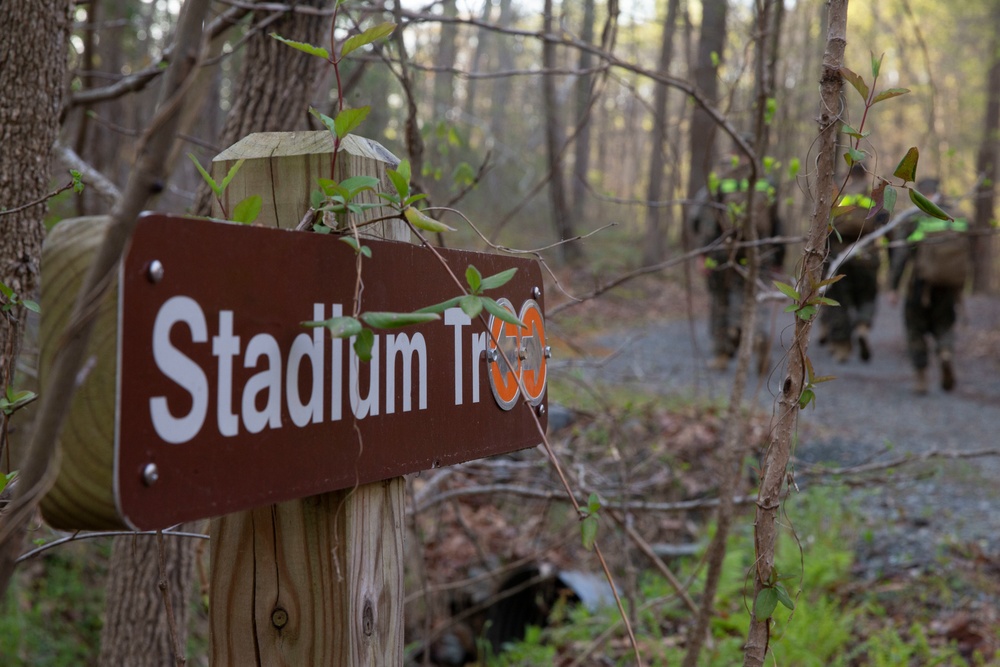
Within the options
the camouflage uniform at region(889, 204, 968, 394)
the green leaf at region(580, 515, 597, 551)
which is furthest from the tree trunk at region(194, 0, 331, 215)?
the camouflage uniform at region(889, 204, 968, 394)

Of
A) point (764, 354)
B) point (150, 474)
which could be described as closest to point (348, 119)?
point (150, 474)

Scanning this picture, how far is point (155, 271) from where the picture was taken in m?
0.90

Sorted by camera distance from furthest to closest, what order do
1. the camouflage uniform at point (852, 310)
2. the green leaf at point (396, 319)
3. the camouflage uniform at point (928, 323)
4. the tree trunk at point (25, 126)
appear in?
1. the camouflage uniform at point (852, 310)
2. the camouflage uniform at point (928, 323)
3. the tree trunk at point (25, 126)
4. the green leaf at point (396, 319)

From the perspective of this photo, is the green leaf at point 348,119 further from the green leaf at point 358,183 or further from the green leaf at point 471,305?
the green leaf at point 471,305

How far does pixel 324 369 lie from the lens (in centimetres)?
112

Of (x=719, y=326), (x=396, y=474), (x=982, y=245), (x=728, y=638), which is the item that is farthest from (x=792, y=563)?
(x=982, y=245)

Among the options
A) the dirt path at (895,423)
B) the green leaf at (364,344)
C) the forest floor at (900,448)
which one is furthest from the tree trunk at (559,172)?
the green leaf at (364,344)

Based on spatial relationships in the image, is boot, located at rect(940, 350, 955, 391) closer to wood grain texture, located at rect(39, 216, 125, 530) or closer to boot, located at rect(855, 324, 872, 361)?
boot, located at rect(855, 324, 872, 361)

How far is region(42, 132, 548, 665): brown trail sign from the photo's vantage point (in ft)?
2.89

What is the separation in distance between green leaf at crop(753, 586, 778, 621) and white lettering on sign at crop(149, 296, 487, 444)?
66cm

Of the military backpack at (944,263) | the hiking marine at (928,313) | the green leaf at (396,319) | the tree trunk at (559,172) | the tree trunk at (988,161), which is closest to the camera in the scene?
the green leaf at (396,319)

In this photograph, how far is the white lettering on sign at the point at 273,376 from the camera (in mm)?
917

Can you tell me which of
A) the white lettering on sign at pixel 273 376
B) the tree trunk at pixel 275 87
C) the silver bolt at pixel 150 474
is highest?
the tree trunk at pixel 275 87

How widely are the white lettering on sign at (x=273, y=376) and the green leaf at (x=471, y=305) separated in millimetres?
155
